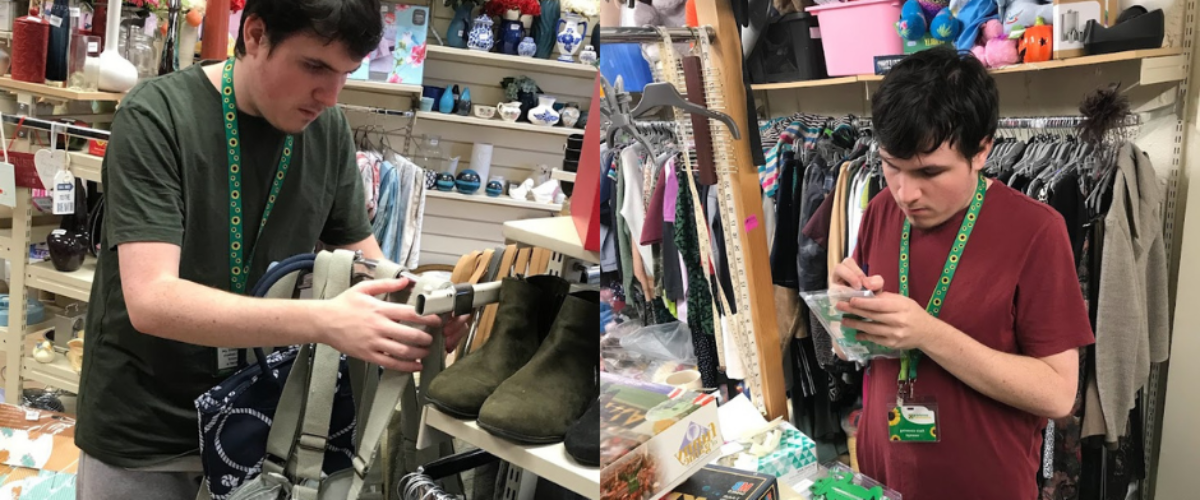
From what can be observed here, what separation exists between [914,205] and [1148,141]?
1.02 meters

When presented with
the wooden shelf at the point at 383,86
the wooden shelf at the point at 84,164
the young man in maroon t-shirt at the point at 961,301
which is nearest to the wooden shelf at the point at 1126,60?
the young man in maroon t-shirt at the point at 961,301

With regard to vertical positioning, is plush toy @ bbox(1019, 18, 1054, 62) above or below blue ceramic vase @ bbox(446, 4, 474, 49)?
below

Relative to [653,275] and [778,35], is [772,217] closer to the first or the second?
[778,35]

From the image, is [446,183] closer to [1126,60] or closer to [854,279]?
[1126,60]

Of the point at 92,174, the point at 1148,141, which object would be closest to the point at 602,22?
the point at 1148,141

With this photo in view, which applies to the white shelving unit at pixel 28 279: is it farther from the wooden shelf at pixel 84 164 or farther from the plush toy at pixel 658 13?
the plush toy at pixel 658 13

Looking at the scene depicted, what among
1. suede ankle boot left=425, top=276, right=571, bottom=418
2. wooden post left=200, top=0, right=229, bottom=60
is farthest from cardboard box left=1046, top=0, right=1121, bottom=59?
wooden post left=200, top=0, right=229, bottom=60

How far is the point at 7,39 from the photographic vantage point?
3.19 metres

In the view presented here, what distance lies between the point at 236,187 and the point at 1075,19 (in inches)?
69.3

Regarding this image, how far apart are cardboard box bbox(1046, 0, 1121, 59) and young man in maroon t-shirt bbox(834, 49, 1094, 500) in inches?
31.9

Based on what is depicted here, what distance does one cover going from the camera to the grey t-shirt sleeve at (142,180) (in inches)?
45.4

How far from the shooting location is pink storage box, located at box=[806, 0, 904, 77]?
2.06 metres

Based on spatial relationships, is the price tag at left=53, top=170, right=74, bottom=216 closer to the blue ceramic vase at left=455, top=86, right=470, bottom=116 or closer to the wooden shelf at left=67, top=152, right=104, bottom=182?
the wooden shelf at left=67, top=152, right=104, bottom=182

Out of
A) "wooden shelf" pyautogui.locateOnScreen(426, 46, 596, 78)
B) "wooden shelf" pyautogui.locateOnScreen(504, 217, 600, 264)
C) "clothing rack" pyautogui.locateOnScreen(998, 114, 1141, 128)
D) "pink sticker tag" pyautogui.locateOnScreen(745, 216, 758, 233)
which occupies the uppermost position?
"wooden shelf" pyautogui.locateOnScreen(426, 46, 596, 78)
